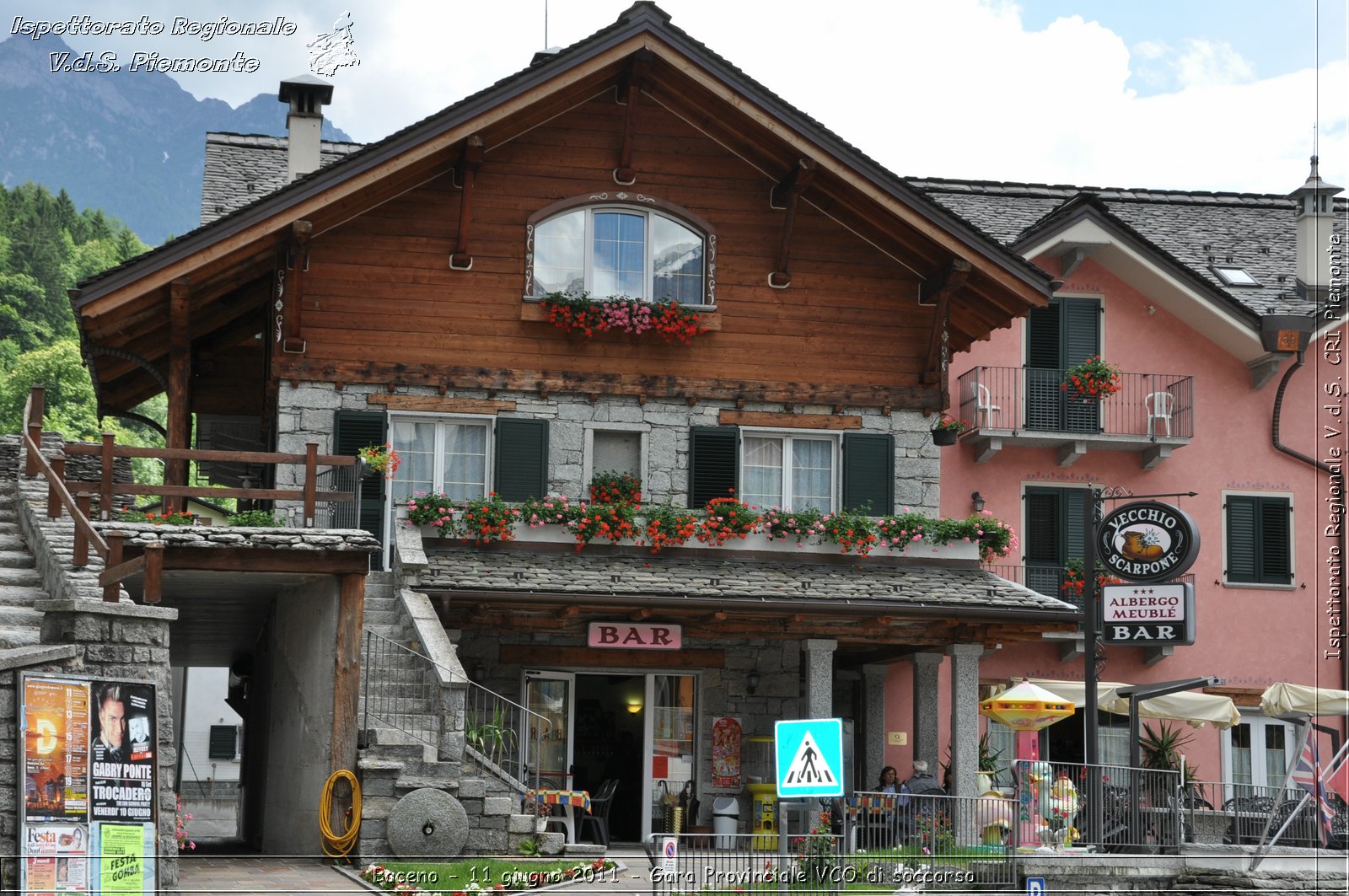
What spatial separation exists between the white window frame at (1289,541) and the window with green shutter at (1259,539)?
13mm

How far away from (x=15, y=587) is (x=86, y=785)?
436cm

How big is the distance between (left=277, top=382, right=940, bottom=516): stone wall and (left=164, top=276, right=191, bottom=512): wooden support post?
47.7 inches

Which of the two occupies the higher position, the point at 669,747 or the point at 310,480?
the point at 310,480

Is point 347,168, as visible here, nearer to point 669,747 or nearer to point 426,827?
point 426,827

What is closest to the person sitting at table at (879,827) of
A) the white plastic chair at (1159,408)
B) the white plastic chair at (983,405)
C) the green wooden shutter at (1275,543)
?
the white plastic chair at (983,405)

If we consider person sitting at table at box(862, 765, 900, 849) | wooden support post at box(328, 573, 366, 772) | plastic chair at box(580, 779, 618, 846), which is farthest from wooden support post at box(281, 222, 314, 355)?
person sitting at table at box(862, 765, 900, 849)

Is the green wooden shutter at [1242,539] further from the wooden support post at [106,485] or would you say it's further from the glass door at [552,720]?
the wooden support post at [106,485]

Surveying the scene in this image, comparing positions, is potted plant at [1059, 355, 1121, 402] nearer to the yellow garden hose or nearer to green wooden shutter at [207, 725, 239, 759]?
the yellow garden hose

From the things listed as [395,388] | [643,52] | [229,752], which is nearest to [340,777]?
[395,388]

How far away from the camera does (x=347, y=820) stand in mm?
15180

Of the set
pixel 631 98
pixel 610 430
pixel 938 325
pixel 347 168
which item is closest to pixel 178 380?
pixel 347 168

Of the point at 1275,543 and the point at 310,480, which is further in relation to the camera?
the point at 1275,543

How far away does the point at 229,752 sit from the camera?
4394 cm

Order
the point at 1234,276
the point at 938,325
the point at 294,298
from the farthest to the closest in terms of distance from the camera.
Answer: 1. the point at 1234,276
2. the point at 938,325
3. the point at 294,298
